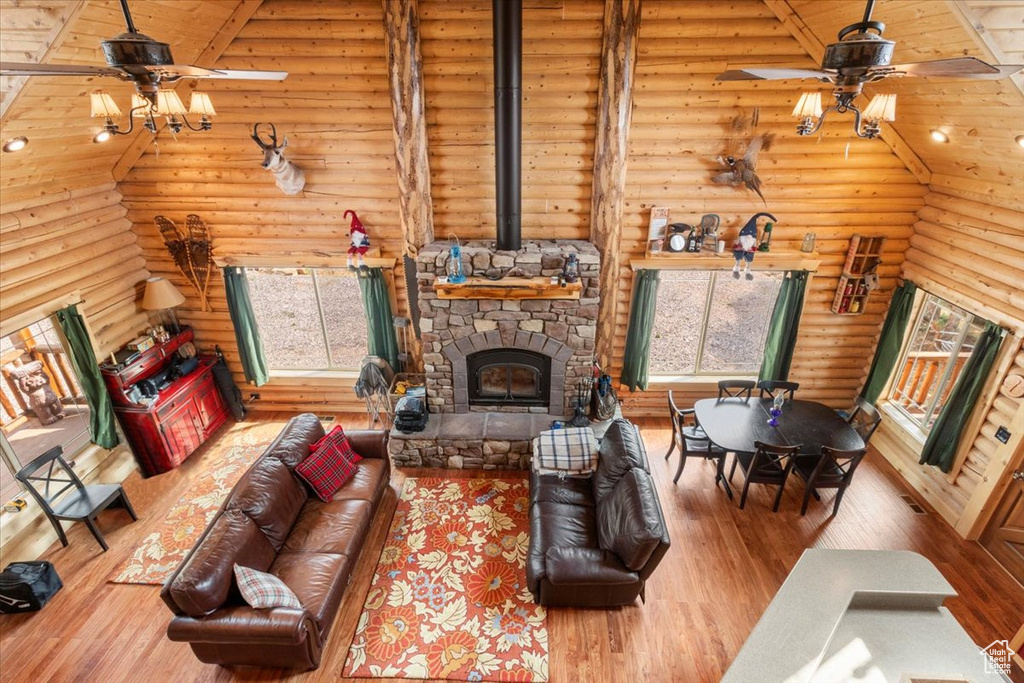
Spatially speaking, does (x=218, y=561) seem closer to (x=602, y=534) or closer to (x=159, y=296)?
(x=602, y=534)

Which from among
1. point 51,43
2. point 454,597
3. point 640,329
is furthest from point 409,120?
point 454,597

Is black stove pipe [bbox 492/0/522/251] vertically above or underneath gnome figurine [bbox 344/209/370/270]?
above

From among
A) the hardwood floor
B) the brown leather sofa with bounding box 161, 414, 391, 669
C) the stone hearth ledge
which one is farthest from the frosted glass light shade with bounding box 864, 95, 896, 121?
the brown leather sofa with bounding box 161, 414, 391, 669

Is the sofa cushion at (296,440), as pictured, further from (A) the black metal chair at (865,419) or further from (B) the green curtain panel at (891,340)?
(B) the green curtain panel at (891,340)

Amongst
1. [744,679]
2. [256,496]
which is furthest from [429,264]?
[744,679]

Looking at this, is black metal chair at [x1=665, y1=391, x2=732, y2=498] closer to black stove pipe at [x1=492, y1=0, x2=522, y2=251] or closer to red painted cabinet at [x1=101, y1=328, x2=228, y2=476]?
black stove pipe at [x1=492, y1=0, x2=522, y2=251]

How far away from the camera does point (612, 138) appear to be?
5.27m

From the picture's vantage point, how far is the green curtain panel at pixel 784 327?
6.11m

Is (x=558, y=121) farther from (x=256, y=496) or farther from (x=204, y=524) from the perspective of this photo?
(x=204, y=524)

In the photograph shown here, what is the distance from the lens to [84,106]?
175 inches

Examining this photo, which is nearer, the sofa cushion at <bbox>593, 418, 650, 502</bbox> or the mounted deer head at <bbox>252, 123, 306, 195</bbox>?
the sofa cushion at <bbox>593, 418, 650, 502</bbox>

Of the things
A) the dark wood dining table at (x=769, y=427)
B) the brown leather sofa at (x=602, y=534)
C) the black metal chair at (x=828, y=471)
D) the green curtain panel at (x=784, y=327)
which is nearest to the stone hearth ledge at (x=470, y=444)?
the brown leather sofa at (x=602, y=534)

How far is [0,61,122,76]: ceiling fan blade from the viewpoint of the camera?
230 centimetres

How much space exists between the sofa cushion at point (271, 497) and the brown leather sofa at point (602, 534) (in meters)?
2.13
